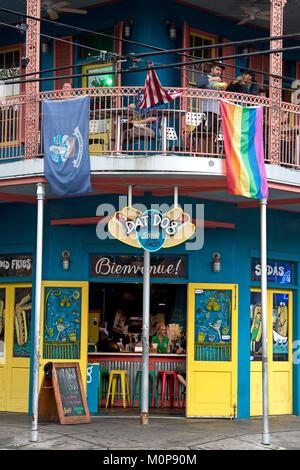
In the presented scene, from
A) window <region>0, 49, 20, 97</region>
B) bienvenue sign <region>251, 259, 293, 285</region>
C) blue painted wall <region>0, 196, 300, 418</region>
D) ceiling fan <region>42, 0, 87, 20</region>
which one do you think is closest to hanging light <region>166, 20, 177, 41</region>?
ceiling fan <region>42, 0, 87, 20</region>

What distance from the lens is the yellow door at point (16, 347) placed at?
15430 millimetres

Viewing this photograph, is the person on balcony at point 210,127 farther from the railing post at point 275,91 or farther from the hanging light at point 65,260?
the hanging light at point 65,260

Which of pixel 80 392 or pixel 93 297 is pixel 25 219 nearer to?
pixel 93 297

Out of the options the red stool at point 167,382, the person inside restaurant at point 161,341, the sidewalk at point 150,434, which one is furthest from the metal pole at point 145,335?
the person inside restaurant at point 161,341

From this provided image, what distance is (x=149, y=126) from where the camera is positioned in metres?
13.6

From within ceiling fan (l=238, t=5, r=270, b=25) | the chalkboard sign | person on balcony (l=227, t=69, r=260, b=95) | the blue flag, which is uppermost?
ceiling fan (l=238, t=5, r=270, b=25)

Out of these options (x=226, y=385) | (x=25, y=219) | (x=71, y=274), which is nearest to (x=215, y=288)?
(x=226, y=385)

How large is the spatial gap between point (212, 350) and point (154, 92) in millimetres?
5178

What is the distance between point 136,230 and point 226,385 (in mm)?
3836

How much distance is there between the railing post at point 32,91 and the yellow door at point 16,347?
10.7 feet

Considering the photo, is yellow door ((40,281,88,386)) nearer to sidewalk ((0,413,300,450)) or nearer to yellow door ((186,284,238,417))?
sidewalk ((0,413,300,450))

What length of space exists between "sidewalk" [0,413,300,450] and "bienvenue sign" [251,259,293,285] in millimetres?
2870

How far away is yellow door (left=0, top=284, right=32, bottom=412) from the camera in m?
15.4

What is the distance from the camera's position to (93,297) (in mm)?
16328
